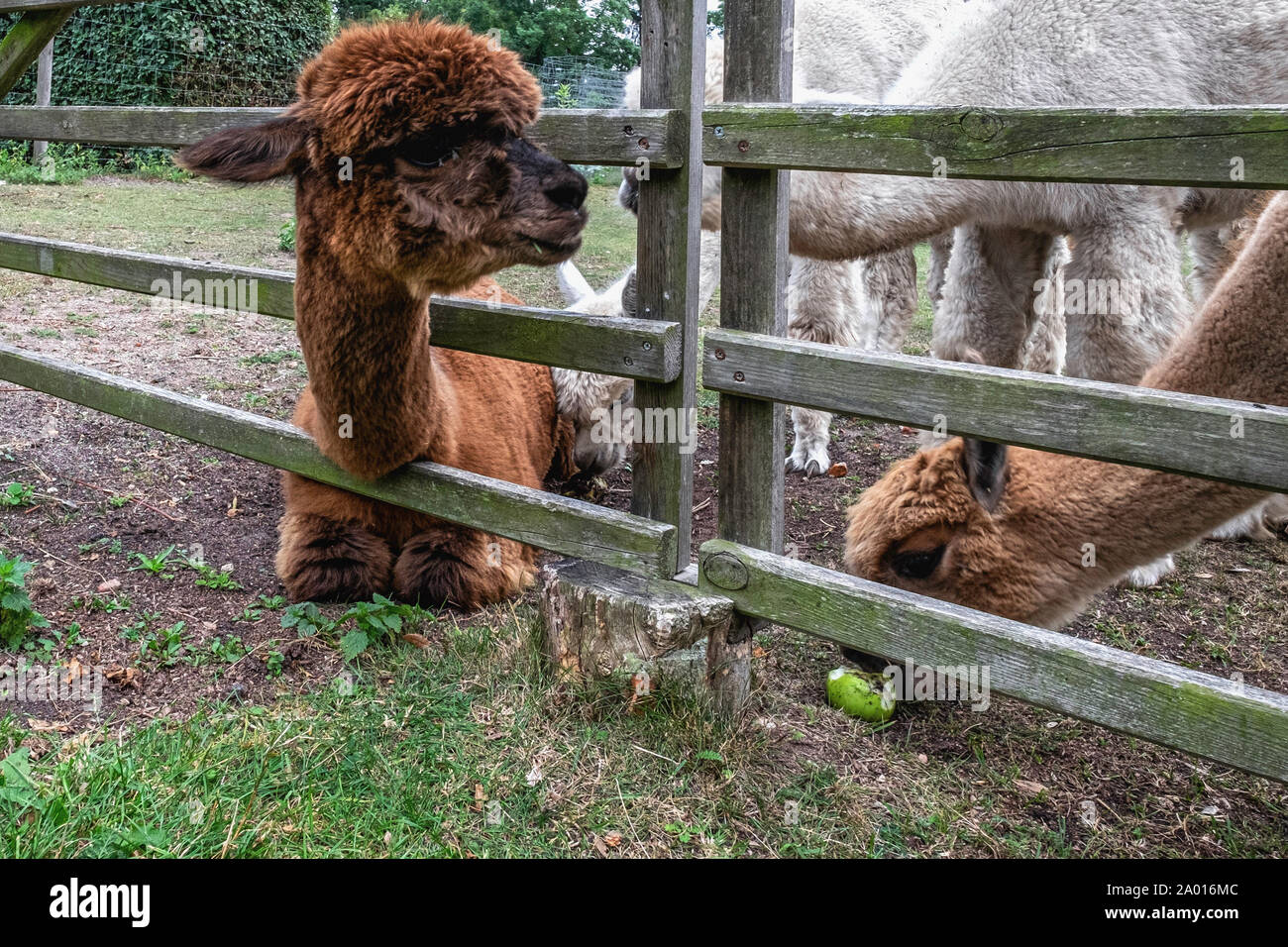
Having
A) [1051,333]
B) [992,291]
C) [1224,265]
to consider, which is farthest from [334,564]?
[1224,265]

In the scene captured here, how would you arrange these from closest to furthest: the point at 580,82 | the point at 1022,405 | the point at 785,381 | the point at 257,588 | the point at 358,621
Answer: the point at 1022,405 < the point at 785,381 < the point at 358,621 < the point at 257,588 < the point at 580,82

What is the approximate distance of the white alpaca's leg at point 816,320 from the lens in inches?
213

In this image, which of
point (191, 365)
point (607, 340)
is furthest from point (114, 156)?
point (607, 340)

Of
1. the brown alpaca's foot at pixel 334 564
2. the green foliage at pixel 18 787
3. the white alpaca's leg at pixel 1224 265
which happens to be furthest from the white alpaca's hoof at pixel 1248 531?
the green foliage at pixel 18 787

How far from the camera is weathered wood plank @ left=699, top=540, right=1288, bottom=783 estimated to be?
2.10m

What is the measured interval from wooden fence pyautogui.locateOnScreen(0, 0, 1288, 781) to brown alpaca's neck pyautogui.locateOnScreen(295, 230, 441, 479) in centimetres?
14

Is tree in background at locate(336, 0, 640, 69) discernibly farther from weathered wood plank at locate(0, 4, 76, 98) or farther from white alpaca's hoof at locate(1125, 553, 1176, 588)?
white alpaca's hoof at locate(1125, 553, 1176, 588)

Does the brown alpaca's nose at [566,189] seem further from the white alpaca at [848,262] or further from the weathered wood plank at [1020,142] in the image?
the white alpaca at [848,262]

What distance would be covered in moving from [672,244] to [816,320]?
284 cm

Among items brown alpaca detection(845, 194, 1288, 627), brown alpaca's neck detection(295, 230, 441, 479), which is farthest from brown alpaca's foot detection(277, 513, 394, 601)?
brown alpaca detection(845, 194, 1288, 627)

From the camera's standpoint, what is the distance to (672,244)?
2.71 metres

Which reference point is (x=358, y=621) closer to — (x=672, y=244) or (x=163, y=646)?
(x=163, y=646)
